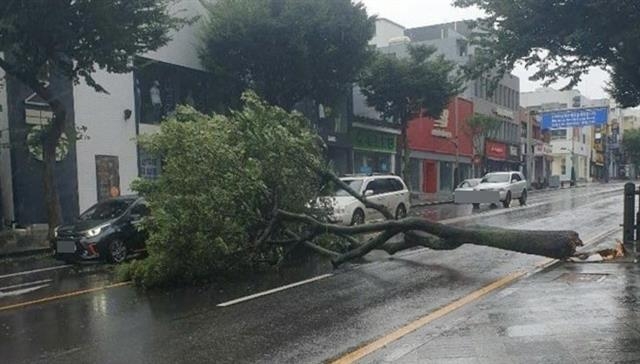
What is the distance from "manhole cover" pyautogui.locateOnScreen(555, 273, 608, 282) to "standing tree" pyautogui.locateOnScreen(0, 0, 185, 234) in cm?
1220

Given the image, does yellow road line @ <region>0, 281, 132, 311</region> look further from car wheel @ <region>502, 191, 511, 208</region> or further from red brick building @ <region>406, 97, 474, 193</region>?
red brick building @ <region>406, 97, 474, 193</region>

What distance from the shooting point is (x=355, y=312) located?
25.6 feet

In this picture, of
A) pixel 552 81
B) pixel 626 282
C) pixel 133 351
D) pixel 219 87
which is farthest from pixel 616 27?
pixel 219 87

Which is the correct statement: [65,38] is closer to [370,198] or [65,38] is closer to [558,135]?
[370,198]

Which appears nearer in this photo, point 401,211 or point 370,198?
point 370,198

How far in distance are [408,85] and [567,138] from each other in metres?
56.9

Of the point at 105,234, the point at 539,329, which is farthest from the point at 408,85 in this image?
the point at 539,329

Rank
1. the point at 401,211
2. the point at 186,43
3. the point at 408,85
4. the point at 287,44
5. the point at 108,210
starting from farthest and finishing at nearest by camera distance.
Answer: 1. the point at 408,85
2. the point at 186,43
3. the point at 287,44
4. the point at 401,211
5. the point at 108,210

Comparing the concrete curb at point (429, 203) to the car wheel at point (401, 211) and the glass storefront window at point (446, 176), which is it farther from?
the glass storefront window at point (446, 176)

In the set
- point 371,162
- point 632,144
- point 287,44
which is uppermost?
point 287,44

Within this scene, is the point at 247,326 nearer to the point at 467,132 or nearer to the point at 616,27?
the point at 616,27

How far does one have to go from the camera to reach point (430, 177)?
48750mm

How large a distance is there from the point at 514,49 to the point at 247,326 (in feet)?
28.7

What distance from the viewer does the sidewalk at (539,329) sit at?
223 inches
